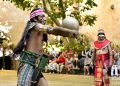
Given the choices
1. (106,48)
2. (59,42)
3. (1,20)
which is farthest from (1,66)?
(106,48)

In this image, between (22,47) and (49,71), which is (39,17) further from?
(49,71)

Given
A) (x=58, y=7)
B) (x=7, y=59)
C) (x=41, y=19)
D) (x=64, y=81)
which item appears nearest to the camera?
(x=41, y=19)

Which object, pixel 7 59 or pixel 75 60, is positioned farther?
pixel 7 59

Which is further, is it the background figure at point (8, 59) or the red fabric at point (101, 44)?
the background figure at point (8, 59)

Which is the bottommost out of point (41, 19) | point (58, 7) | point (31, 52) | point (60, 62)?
point (31, 52)

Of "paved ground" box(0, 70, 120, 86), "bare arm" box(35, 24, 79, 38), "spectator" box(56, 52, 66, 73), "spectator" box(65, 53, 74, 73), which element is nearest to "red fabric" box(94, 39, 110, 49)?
"paved ground" box(0, 70, 120, 86)

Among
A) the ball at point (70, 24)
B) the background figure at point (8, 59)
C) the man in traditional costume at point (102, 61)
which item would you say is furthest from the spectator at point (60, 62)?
the ball at point (70, 24)

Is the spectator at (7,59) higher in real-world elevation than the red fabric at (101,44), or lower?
higher

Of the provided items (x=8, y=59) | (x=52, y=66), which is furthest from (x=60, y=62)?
(x=8, y=59)

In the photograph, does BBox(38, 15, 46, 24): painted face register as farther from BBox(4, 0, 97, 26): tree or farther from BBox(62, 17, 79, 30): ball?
BBox(4, 0, 97, 26): tree

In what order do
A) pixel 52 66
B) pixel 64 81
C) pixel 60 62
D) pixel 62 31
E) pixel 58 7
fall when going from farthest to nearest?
1. pixel 52 66
2. pixel 60 62
3. pixel 58 7
4. pixel 64 81
5. pixel 62 31

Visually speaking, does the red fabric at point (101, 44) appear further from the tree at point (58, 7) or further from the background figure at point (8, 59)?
the background figure at point (8, 59)

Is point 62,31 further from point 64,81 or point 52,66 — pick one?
point 52,66

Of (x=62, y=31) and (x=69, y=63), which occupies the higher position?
(x=69, y=63)
